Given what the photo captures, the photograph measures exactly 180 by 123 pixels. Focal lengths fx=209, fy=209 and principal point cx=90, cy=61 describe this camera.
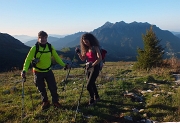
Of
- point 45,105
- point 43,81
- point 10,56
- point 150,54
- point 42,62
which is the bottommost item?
point 10,56

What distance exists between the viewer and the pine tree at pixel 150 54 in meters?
22.0

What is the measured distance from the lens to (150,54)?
22281 mm

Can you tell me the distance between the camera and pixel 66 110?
295 inches

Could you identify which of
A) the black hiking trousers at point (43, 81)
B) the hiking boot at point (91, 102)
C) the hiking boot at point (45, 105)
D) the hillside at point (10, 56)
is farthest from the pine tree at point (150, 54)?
the hillside at point (10, 56)

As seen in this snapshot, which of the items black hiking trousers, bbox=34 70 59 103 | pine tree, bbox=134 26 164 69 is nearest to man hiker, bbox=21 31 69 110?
black hiking trousers, bbox=34 70 59 103

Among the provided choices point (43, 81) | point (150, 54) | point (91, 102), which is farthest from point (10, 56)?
point (91, 102)

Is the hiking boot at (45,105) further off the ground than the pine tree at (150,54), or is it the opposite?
the pine tree at (150,54)

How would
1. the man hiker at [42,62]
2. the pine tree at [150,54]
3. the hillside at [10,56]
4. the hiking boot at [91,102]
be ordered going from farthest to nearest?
the hillside at [10,56]
the pine tree at [150,54]
the hiking boot at [91,102]
the man hiker at [42,62]

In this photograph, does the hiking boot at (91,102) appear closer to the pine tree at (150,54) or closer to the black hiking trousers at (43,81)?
the black hiking trousers at (43,81)

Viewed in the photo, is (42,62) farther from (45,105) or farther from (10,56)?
(10,56)

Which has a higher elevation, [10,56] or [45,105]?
[45,105]

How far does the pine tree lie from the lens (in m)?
22.0

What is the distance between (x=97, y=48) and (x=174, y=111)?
3644 millimetres

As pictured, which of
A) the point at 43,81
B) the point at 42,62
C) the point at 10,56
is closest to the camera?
the point at 42,62
